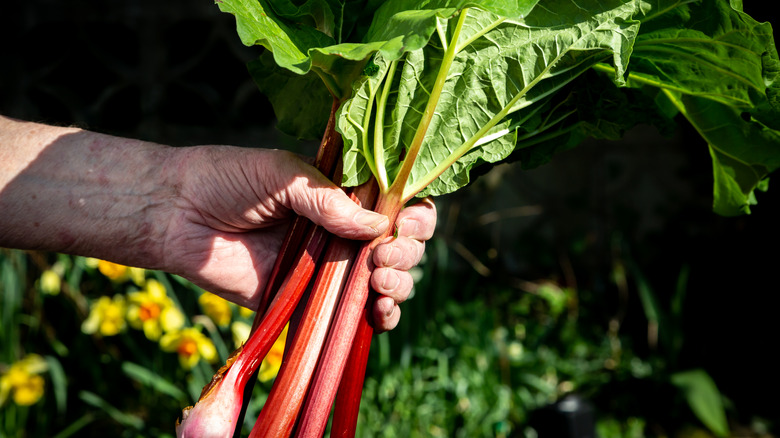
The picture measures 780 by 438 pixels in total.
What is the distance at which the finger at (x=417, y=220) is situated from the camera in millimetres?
1568

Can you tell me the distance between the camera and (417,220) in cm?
159

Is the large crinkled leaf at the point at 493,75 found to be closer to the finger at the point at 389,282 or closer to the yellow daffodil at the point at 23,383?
the finger at the point at 389,282

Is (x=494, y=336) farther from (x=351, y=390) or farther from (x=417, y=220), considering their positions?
(x=351, y=390)

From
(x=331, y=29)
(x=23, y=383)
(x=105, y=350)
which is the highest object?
(x=331, y=29)

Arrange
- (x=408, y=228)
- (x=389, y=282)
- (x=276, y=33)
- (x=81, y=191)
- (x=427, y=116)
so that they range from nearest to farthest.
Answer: (x=276, y=33) → (x=427, y=116) → (x=389, y=282) → (x=408, y=228) → (x=81, y=191)

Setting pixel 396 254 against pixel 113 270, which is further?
pixel 113 270

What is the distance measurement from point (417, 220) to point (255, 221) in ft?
1.57

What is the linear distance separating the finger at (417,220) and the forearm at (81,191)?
684mm

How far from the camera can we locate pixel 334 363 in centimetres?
138

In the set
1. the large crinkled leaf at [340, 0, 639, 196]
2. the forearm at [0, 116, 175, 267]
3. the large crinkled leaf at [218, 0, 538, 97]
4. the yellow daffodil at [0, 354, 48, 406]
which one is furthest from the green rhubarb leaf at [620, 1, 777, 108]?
the yellow daffodil at [0, 354, 48, 406]

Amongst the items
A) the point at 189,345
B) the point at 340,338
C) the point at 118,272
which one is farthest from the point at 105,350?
the point at 340,338

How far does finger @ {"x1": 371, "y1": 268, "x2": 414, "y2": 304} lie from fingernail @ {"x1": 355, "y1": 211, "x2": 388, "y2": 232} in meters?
0.11

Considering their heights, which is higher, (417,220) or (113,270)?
(417,220)

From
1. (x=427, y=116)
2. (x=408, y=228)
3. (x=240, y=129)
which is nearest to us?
(x=427, y=116)
